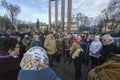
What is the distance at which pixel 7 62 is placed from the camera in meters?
4.27

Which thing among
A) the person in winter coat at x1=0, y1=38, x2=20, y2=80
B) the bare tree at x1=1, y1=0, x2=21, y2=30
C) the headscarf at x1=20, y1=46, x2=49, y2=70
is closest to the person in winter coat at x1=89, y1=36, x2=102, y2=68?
the person in winter coat at x1=0, y1=38, x2=20, y2=80

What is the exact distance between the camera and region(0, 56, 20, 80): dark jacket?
4215 mm

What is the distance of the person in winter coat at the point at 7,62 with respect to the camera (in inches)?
167

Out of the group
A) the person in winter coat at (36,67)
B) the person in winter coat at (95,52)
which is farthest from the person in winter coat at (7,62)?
the person in winter coat at (95,52)

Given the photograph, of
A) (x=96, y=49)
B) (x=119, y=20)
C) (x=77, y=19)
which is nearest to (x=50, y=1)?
(x=119, y=20)

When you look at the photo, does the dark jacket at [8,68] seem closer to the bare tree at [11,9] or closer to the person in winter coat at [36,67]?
the person in winter coat at [36,67]

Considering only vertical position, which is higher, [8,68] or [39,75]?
[39,75]

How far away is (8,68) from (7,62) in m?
0.09

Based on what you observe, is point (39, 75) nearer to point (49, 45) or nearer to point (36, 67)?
point (36, 67)

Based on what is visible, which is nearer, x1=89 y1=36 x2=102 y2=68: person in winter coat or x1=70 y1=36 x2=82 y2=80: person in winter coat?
x1=70 y1=36 x2=82 y2=80: person in winter coat

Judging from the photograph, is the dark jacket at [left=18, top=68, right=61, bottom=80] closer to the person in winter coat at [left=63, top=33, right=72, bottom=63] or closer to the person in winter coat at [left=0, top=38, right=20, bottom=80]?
the person in winter coat at [left=0, top=38, right=20, bottom=80]

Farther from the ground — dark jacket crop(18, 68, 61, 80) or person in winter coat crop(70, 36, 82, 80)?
dark jacket crop(18, 68, 61, 80)

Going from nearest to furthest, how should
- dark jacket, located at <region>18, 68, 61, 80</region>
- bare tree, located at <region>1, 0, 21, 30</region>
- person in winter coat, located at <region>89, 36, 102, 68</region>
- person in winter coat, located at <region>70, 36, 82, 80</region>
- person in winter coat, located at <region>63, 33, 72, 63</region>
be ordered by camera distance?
dark jacket, located at <region>18, 68, 61, 80</region>
person in winter coat, located at <region>70, 36, 82, 80</region>
person in winter coat, located at <region>89, 36, 102, 68</region>
person in winter coat, located at <region>63, 33, 72, 63</region>
bare tree, located at <region>1, 0, 21, 30</region>

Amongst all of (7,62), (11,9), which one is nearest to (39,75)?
(7,62)
